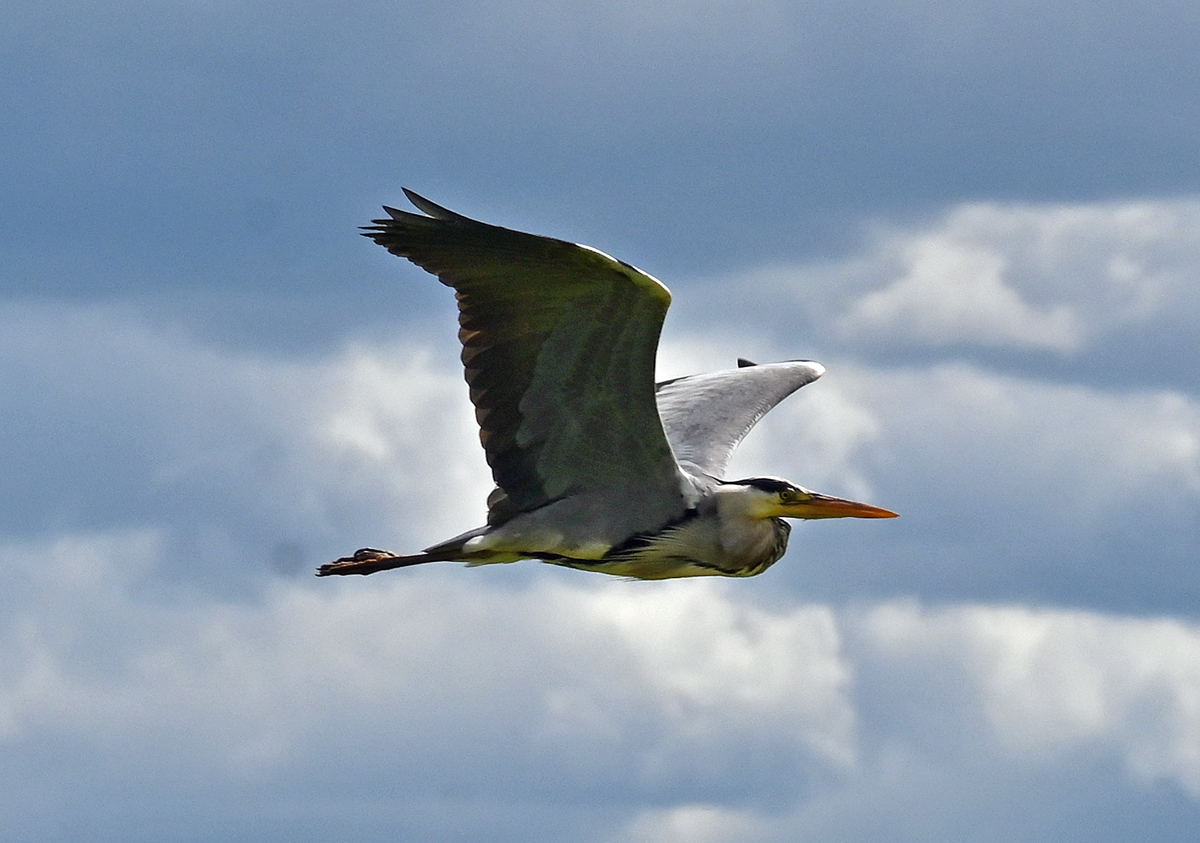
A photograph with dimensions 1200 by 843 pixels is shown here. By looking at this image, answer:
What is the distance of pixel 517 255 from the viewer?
590 inches

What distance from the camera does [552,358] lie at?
15.8m

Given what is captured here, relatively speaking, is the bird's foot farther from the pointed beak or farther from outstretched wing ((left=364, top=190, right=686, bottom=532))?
the pointed beak

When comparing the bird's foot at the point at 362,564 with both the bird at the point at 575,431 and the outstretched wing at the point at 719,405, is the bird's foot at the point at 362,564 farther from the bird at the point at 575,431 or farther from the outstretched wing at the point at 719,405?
the outstretched wing at the point at 719,405

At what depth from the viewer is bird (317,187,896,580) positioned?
15.0 m

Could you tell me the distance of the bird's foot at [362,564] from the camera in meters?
17.1

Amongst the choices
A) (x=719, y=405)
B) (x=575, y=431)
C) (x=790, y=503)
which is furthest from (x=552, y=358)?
(x=719, y=405)

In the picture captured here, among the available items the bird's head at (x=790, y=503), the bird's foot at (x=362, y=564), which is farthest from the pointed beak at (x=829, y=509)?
the bird's foot at (x=362, y=564)

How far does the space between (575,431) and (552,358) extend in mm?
882

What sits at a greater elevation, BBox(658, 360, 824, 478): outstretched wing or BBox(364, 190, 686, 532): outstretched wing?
BBox(658, 360, 824, 478): outstretched wing

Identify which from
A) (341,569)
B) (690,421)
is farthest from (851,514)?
(341,569)

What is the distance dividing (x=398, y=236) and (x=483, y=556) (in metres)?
3.36

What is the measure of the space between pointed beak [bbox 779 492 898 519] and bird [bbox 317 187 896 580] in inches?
0.7

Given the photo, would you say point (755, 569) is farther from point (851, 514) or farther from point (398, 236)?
point (398, 236)

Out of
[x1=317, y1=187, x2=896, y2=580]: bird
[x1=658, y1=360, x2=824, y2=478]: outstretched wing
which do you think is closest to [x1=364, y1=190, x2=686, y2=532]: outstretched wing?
[x1=317, y1=187, x2=896, y2=580]: bird
